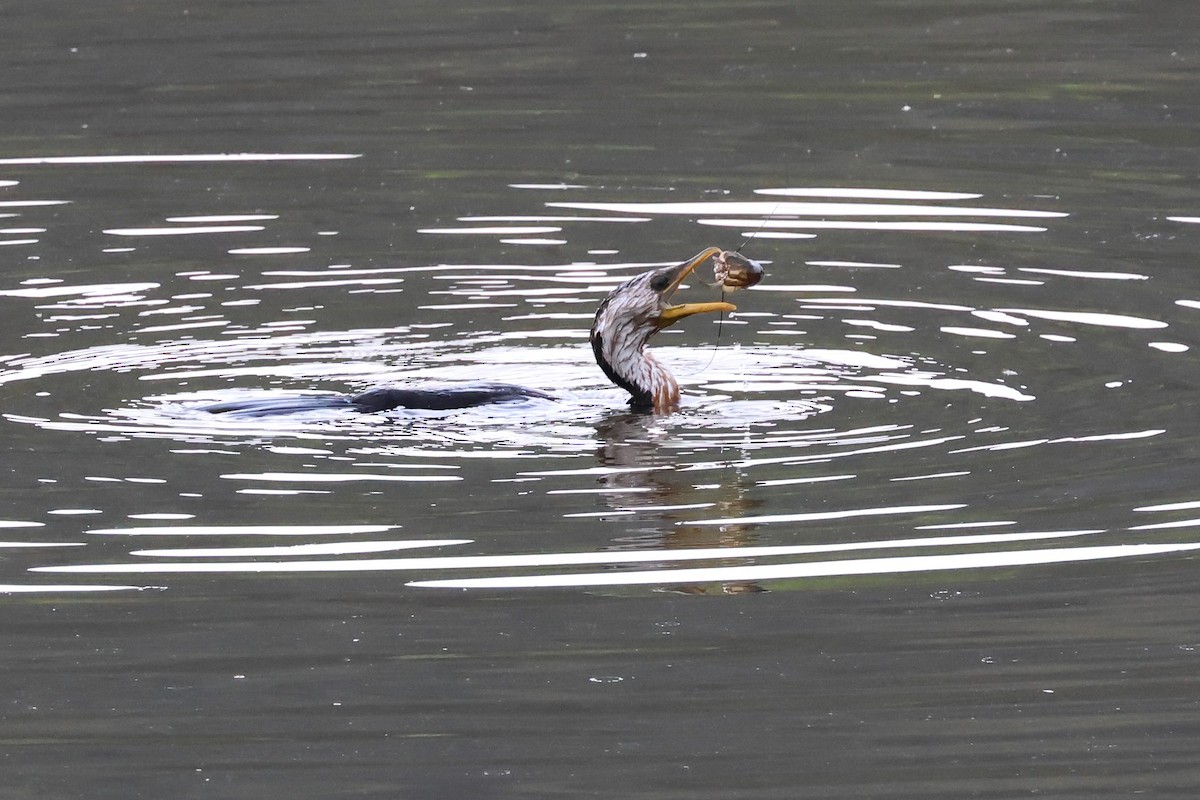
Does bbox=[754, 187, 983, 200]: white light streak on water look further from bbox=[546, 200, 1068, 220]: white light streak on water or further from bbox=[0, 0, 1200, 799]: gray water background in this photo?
bbox=[546, 200, 1068, 220]: white light streak on water

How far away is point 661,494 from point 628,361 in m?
1.64

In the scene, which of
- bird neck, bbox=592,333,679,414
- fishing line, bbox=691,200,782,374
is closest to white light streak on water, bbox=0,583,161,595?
bird neck, bbox=592,333,679,414

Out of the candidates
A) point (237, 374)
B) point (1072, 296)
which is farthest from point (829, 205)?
point (237, 374)

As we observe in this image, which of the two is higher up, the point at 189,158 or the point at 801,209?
the point at 189,158

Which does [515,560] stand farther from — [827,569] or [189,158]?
[189,158]

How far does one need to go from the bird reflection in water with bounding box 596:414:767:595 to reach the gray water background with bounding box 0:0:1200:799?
2cm

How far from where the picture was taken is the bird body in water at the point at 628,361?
31.2 feet

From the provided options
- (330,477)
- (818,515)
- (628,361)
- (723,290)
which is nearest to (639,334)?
(628,361)

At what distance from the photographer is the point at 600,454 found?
8875 millimetres

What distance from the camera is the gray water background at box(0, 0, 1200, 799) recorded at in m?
6.06

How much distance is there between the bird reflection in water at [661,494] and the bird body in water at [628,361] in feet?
0.96

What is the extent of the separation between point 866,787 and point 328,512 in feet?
9.64

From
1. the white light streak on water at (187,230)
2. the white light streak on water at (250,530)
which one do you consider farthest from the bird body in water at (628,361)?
the white light streak on water at (187,230)

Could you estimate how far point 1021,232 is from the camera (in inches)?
516
